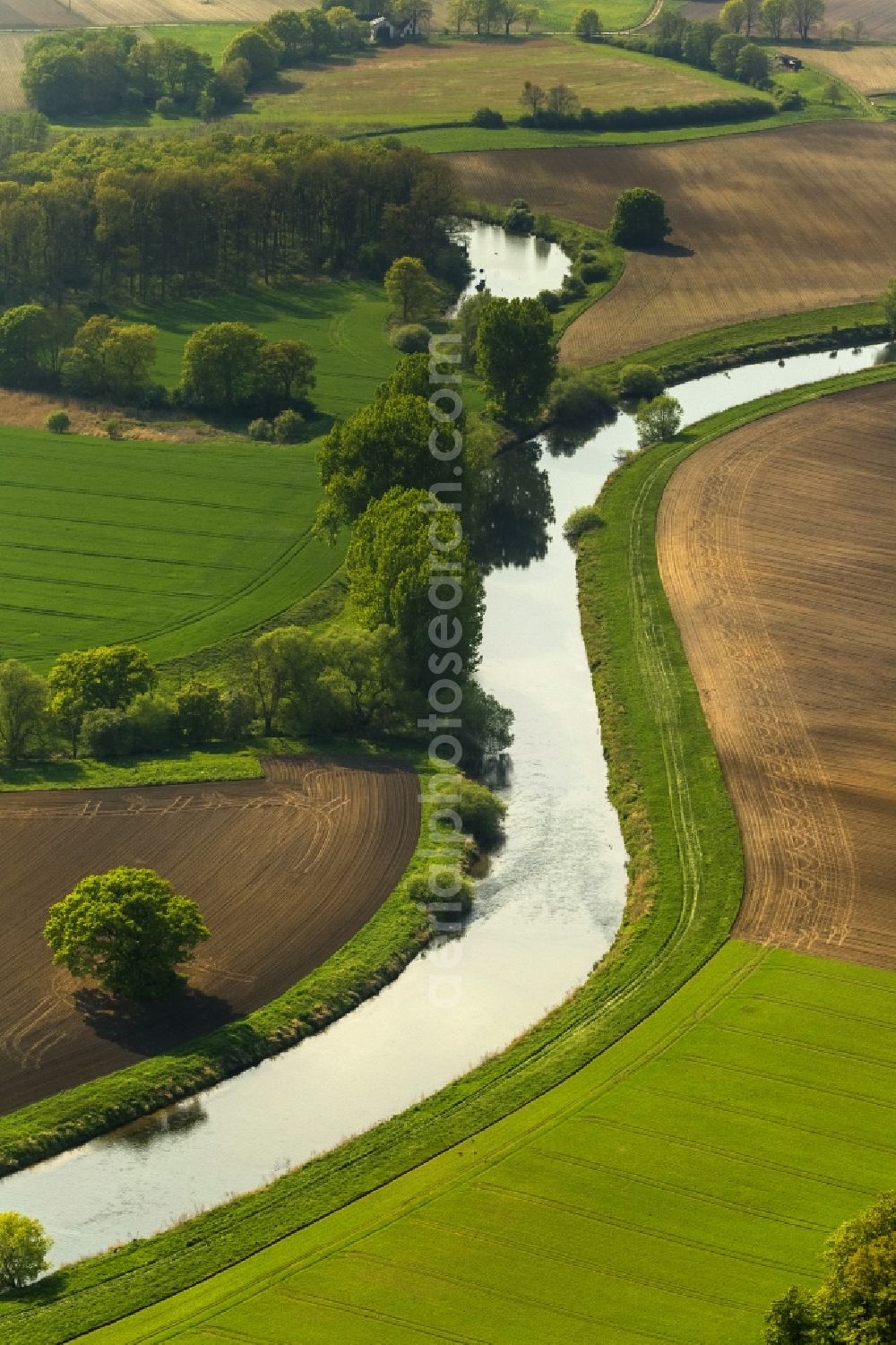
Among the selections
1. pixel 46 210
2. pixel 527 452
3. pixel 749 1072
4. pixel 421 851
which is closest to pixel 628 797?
pixel 421 851

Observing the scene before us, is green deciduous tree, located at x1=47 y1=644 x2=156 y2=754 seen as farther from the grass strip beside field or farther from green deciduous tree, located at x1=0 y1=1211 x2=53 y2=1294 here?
the grass strip beside field

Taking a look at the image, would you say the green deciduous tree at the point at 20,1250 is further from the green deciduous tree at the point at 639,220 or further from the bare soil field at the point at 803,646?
the green deciduous tree at the point at 639,220

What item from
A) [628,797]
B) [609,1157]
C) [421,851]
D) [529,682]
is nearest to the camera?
[609,1157]

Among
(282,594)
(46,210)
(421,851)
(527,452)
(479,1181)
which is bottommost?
(479,1181)

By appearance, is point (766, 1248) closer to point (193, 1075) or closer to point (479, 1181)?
point (479, 1181)

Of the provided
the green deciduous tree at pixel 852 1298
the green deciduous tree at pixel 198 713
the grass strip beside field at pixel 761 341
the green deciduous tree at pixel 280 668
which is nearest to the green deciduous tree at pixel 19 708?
the green deciduous tree at pixel 198 713

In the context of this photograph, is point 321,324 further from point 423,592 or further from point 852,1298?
point 852,1298
